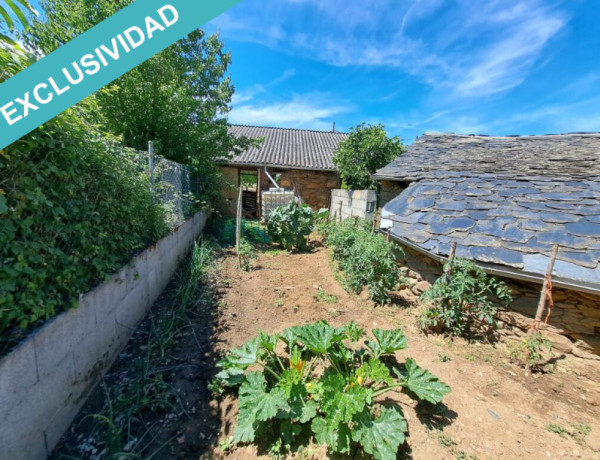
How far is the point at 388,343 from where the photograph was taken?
9.53 feet

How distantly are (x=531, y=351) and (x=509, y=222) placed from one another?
1.91 m

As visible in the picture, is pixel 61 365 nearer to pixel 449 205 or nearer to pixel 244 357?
pixel 244 357

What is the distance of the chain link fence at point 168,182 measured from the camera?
14.0 ft

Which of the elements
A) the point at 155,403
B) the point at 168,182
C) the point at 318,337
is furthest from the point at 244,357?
the point at 168,182

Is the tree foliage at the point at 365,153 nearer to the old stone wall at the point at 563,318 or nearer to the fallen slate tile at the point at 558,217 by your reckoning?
the fallen slate tile at the point at 558,217

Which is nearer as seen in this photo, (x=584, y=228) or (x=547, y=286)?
(x=547, y=286)

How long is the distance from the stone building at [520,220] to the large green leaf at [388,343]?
157 cm

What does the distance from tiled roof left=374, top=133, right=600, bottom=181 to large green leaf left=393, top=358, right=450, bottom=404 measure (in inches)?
188

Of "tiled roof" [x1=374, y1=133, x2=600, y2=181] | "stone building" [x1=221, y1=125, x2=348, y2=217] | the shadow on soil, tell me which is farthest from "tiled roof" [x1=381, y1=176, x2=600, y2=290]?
"stone building" [x1=221, y1=125, x2=348, y2=217]

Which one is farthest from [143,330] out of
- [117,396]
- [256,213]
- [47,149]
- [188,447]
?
[256,213]

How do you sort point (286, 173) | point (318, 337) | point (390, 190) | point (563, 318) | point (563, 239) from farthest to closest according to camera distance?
point (286, 173), point (390, 190), point (563, 239), point (563, 318), point (318, 337)

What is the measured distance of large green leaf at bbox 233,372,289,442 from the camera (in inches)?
83.5

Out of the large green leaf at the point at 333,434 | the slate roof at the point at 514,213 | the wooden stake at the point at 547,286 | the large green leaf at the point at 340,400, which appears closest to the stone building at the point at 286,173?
the slate roof at the point at 514,213

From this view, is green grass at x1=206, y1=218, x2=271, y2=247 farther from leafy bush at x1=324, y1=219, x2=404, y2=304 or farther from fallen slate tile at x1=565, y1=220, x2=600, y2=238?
fallen slate tile at x1=565, y1=220, x2=600, y2=238
